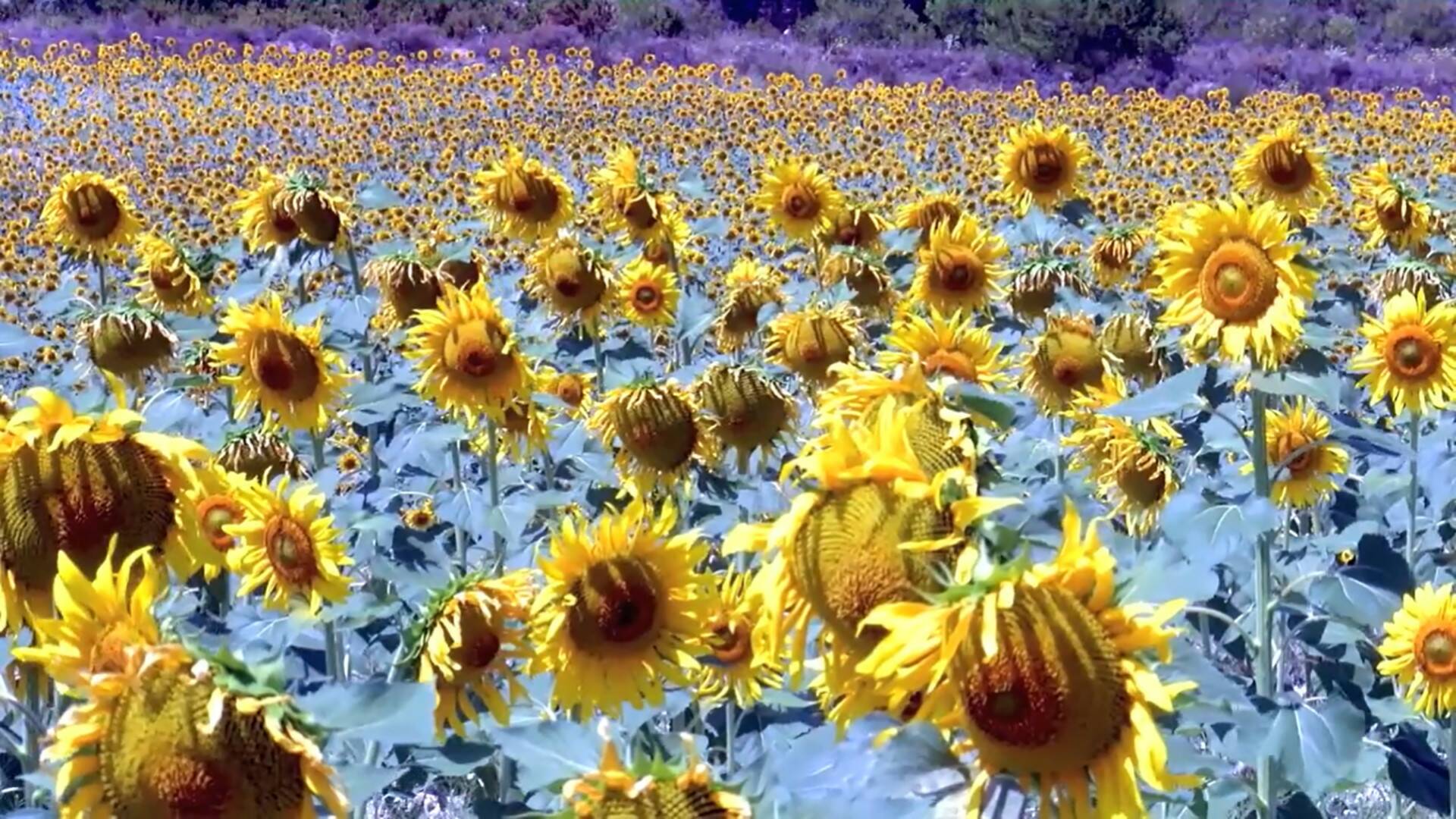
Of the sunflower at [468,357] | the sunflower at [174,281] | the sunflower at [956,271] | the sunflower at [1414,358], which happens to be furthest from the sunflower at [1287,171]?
the sunflower at [174,281]

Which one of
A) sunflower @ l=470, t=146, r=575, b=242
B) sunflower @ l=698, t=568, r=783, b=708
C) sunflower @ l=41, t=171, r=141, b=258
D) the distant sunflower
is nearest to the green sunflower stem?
sunflower @ l=698, t=568, r=783, b=708

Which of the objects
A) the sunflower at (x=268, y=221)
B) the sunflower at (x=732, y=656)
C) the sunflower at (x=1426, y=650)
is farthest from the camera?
the sunflower at (x=268, y=221)

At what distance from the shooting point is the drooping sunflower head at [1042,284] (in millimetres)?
4387

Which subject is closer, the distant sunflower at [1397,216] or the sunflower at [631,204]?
the sunflower at [631,204]

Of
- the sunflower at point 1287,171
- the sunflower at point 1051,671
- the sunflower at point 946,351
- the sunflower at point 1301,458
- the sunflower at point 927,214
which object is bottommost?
the sunflower at point 1301,458

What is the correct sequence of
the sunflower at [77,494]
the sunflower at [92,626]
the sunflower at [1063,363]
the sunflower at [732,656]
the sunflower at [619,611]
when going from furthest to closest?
1. the sunflower at [1063,363]
2. the sunflower at [732,656]
3. the sunflower at [619,611]
4. the sunflower at [77,494]
5. the sunflower at [92,626]

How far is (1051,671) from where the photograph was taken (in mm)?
1210

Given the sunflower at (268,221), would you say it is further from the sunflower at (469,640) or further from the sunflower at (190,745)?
the sunflower at (190,745)

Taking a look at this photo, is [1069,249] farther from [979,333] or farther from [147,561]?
[147,561]

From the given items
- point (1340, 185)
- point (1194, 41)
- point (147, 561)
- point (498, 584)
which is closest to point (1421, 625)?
point (498, 584)

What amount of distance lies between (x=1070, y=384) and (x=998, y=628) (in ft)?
8.96

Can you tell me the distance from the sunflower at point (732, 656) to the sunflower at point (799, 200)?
2.63 metres

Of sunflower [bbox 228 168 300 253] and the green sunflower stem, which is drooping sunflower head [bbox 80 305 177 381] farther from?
the green sunflower stem

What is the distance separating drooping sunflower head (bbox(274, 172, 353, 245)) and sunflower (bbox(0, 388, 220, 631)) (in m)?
2.31
